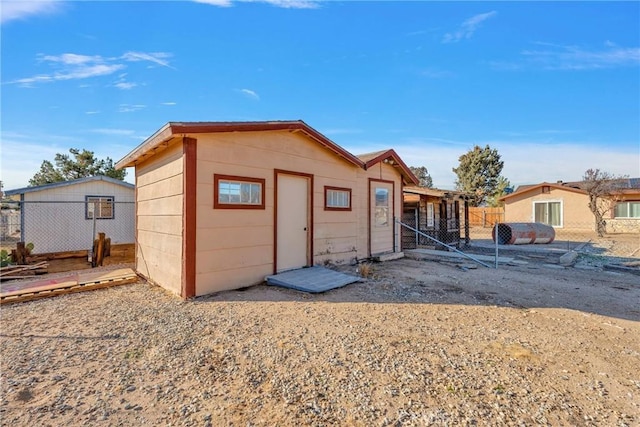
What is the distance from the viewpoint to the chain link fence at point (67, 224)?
10.9m

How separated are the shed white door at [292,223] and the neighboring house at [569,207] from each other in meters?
20.5

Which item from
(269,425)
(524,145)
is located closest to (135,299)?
(269,425)

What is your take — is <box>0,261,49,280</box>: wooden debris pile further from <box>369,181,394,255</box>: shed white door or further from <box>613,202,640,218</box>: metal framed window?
<box>613,202,640,218</box>: metal framed window

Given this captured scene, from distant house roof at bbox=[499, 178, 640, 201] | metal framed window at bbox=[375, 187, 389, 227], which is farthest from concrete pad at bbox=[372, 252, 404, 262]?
distant house roof at bbox=[499, 178, 640, 201]

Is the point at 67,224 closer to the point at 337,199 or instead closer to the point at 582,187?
the point at 337,199

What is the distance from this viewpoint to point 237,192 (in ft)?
19.0

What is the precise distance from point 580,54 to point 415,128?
7885 millimetres

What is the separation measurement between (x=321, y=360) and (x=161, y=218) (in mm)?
4544

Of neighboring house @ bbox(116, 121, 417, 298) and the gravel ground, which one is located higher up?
neighboring house @ bbox(116, 121, 417, 298)

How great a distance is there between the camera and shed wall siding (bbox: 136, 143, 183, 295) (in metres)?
5.36

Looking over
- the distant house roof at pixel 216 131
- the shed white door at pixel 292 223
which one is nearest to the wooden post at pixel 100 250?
the distant house roof at pixel 216 131

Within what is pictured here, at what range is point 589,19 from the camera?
762cm

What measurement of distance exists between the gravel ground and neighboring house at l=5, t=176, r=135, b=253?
7678mm

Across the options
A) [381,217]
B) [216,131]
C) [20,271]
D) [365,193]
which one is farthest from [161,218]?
[381,217]
